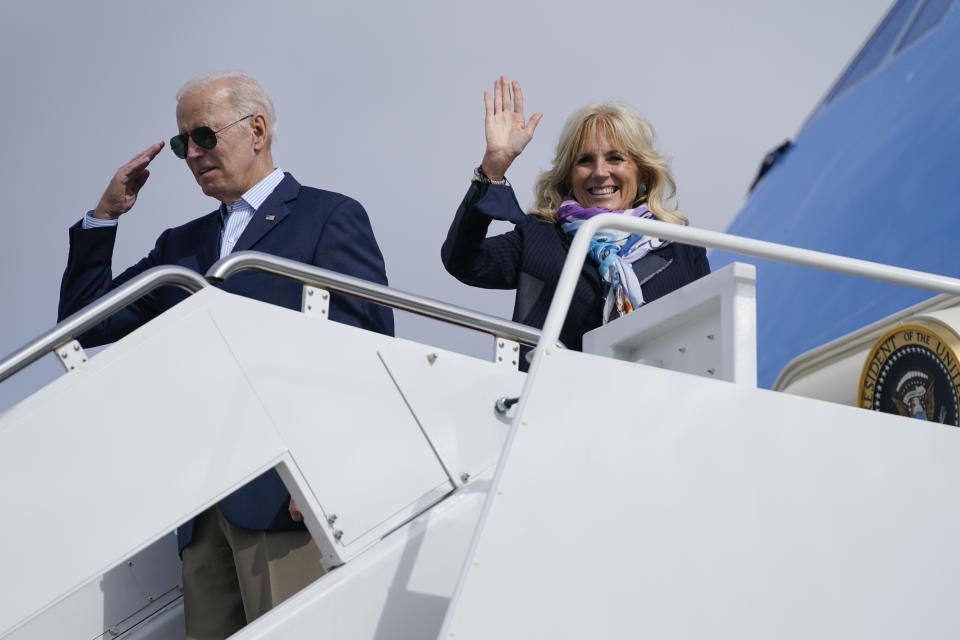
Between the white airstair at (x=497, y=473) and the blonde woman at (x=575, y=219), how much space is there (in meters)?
0.65

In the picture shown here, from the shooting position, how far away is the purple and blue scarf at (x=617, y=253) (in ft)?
14.1

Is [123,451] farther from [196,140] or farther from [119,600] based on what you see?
[196,140]

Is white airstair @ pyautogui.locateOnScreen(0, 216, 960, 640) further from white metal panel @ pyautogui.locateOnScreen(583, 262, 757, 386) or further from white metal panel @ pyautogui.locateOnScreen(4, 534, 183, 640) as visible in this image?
white metal panel @ pyautogui.locateOnScreen(4, 534, 183, 640)

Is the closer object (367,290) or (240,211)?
(367,290)

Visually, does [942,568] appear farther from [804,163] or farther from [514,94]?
[804,163]

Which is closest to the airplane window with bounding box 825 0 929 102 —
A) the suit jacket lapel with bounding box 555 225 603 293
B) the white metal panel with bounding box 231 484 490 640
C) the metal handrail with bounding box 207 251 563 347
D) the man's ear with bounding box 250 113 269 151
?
the suit jacket lapel with bounding box 555 225 603 293

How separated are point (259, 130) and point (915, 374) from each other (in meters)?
2.90

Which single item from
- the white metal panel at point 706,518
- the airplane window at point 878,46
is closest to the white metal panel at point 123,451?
the white metal panel at point 706,518

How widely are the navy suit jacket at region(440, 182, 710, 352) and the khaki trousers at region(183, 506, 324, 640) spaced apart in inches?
49.4

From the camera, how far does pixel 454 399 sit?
12.3 feet

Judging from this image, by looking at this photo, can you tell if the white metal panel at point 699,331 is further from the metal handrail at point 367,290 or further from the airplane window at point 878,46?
the airplane window at point 878,46

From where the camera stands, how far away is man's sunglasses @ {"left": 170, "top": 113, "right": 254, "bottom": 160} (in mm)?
4500

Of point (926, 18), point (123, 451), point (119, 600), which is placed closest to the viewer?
point (123, 451)

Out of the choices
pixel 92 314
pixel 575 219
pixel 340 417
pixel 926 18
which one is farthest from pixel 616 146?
pixel 926 18
